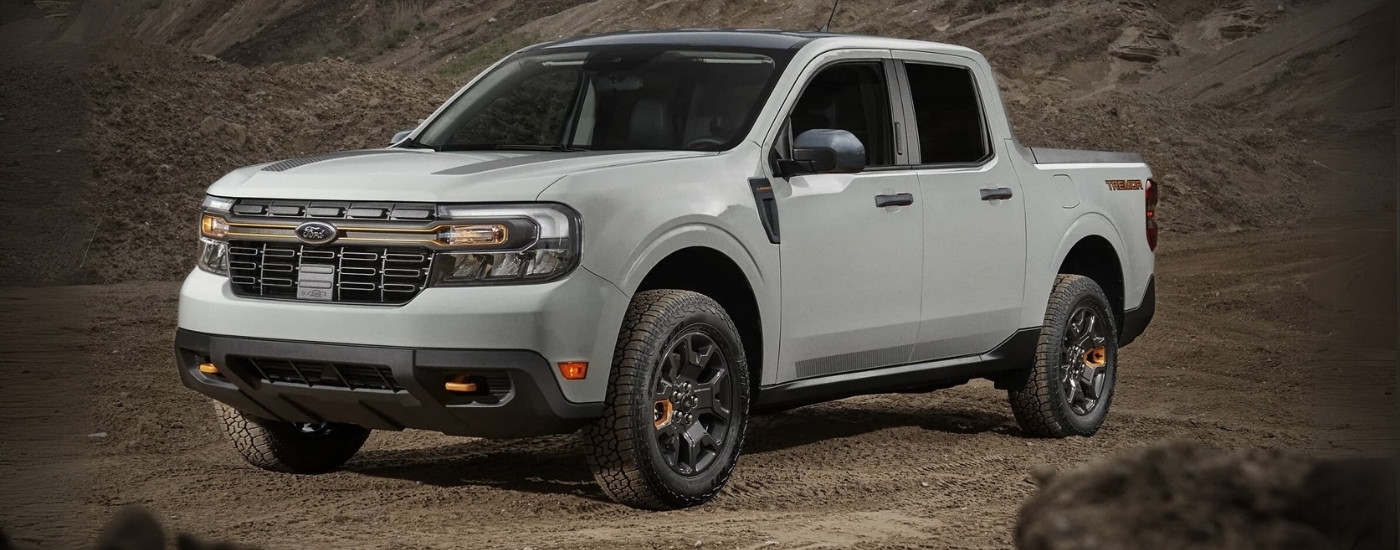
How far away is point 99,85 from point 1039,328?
1850cm

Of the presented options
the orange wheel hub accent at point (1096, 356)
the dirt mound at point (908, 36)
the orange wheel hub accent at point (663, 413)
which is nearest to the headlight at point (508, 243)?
the orange wheel hub accent at point (663, 413)

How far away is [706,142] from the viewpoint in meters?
6.98

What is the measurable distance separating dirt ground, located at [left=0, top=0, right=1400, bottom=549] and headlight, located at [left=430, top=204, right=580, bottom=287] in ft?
3.12

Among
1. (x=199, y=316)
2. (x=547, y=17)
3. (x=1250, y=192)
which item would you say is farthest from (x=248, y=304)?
(x=547, y=17)

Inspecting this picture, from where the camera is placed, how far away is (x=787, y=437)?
8969 millimetres

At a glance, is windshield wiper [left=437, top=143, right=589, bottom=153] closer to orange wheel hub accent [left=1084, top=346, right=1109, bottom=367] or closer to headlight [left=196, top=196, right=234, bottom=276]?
headlight [left=196, top=196, right=234, bottom=276]

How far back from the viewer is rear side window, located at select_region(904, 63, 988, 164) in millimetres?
Answer: 7961

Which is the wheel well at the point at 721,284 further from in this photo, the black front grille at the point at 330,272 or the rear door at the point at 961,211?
the rear door at the point at 961,211

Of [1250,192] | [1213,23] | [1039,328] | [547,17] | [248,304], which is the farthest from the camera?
[547,17]

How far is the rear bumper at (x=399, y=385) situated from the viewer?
5949 millimetres

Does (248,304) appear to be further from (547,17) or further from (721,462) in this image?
(547,17)

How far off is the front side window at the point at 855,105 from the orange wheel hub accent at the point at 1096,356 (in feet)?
6.75

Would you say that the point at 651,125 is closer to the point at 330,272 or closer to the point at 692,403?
the point at 692,403

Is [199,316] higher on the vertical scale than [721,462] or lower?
higher
